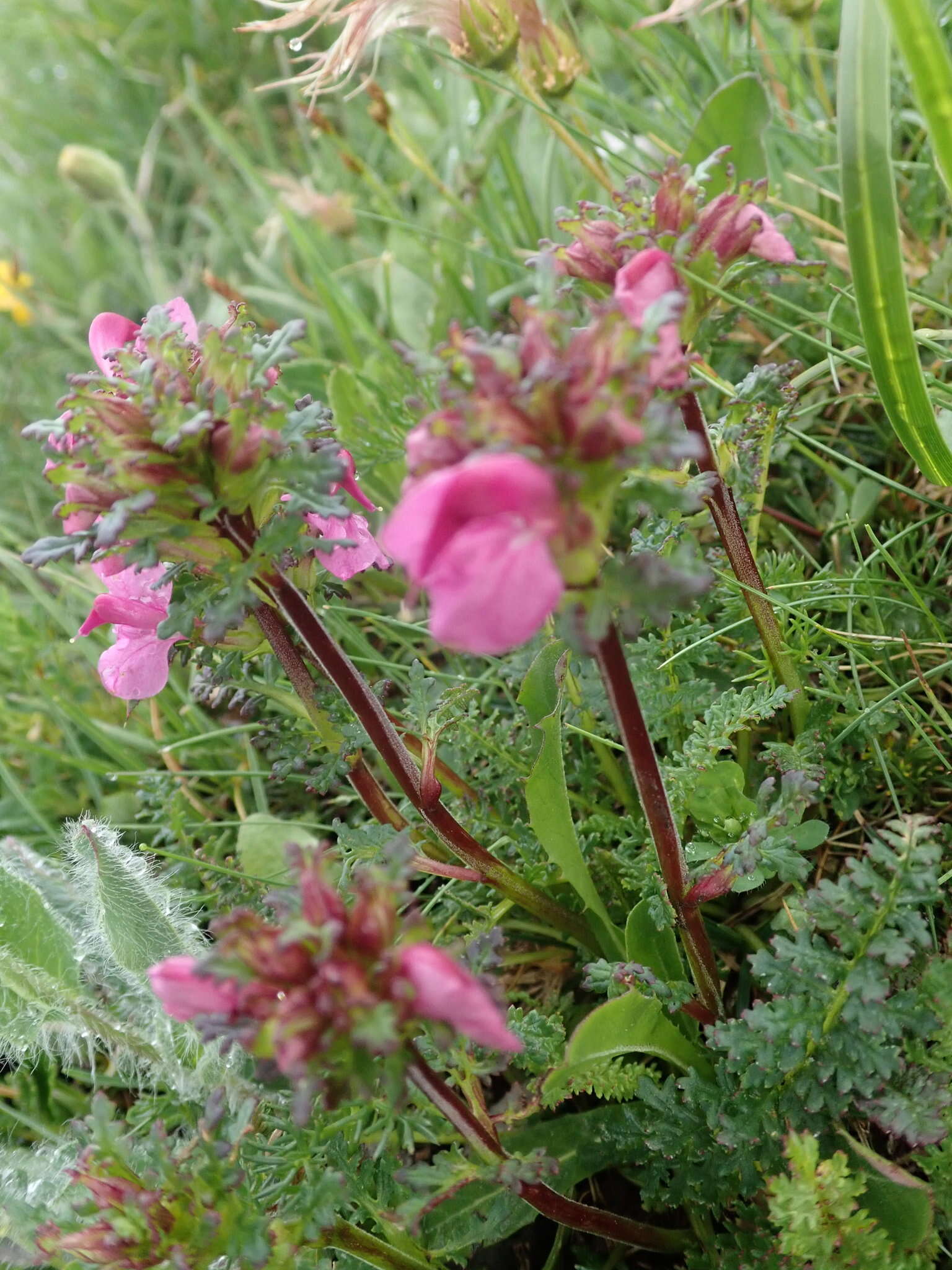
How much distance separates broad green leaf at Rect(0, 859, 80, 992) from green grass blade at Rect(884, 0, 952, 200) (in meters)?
1.17

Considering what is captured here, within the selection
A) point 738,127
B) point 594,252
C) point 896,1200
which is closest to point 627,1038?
point 896,1200

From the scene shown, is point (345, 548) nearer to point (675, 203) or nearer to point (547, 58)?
point (675, 203)

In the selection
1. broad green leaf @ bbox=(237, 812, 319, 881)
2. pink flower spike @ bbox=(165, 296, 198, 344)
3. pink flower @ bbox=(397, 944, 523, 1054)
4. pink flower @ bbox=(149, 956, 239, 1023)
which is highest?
pink flower spike @ bbox=(165, 296, 198, 344)

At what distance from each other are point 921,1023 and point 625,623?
44 centimetres

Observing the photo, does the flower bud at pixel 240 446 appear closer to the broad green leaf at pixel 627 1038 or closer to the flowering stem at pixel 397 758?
the flowering stem at pixel 397 758

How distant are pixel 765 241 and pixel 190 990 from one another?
32.8 inches

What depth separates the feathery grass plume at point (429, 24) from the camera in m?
1.53

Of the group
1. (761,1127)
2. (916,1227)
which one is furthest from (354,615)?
(916,1227)

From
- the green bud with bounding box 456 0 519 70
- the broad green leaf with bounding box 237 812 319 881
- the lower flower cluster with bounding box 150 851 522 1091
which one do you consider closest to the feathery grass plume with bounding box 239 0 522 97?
the green bud with bounding box 456 0 519 70

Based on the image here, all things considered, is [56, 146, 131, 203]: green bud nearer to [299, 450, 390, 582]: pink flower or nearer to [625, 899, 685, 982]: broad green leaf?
[299, 450, 390, 582]: pink flower

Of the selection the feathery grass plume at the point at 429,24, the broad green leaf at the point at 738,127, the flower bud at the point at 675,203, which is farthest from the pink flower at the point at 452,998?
the feathery grass plume at the point at 429,24

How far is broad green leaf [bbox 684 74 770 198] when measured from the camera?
131 centimetres

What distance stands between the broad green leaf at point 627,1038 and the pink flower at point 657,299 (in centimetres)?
52

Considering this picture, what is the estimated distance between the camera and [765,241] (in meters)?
1.00
